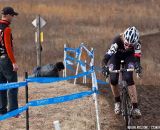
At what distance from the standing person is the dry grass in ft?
54.9

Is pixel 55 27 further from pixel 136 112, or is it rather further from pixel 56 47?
pixel 136 112

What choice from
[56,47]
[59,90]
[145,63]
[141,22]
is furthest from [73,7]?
[59,90]

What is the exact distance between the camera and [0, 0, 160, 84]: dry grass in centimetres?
3434

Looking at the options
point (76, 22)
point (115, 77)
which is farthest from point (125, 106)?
point (76, 22)

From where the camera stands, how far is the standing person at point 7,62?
10.0m

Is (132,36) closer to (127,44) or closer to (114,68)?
(127,44)

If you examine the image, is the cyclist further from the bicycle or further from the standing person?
the standing person

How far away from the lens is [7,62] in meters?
10.3

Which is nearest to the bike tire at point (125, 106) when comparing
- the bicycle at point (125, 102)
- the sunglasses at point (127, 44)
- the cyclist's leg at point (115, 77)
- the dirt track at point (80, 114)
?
the bicycle at point (125, 102)

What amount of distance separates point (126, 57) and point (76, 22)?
35329 mm

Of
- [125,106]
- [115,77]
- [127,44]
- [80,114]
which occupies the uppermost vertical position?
[127,44]

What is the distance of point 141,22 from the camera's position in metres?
44.0

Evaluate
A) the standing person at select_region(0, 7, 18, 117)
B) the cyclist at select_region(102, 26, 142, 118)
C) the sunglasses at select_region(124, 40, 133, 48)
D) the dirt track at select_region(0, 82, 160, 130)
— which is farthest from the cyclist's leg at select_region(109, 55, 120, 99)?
the standing person at select_region(0, 7, 18, 117)

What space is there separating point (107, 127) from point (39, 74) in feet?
5.69
